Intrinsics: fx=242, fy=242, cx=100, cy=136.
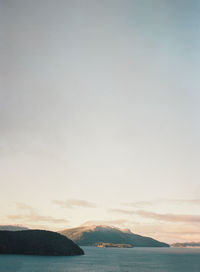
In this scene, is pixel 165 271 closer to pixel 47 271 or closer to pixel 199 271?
pixel 199 271

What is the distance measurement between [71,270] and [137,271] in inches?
1534

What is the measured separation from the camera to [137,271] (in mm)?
142875

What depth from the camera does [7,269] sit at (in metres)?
136

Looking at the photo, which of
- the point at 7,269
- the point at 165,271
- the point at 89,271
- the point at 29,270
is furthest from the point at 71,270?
the point at 165,271

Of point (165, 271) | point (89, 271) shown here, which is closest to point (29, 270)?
point (89, 271)

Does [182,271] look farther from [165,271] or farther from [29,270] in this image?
[29,270]

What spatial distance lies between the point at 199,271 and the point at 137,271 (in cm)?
3996

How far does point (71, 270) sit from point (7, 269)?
36.1 metres

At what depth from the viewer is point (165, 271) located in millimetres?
147125

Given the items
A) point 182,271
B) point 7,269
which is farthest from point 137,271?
point 7,269

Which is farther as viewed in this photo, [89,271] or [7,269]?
[89,271]

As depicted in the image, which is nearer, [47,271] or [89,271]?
[47,271]

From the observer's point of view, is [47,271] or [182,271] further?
[182,271]

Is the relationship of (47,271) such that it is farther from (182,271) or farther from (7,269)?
(182,271)
